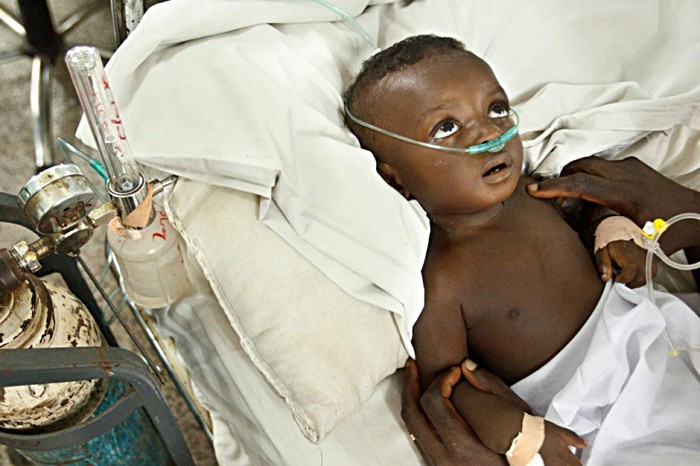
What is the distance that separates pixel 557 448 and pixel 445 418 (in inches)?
6.7

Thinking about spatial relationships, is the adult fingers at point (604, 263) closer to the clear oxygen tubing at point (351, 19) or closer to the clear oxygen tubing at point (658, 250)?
the clear oxygen tubing at point (658, 250)

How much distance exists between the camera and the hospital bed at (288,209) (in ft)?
3.60

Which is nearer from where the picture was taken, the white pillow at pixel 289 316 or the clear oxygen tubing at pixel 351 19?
the white pillow at pixel 289 316

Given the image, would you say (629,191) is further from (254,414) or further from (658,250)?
(254,414)

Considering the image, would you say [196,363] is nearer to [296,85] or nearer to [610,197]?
[296,85]

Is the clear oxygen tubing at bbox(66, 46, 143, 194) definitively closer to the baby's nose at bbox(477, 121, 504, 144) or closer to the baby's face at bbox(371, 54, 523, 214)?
the baby's face at bbox(371, 54, 523, 214)

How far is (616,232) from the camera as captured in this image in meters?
1.26

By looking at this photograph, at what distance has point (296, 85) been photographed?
3.84ft

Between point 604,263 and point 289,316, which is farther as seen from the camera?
point 604,263

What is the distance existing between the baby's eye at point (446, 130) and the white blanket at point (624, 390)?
15.1 inches

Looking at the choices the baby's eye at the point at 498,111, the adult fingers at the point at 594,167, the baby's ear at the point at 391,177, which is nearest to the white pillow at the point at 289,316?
the baby's ear at the point at 391,177

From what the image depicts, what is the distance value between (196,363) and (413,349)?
41 centimetres

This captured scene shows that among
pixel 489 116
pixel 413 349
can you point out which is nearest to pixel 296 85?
pixel 489 116

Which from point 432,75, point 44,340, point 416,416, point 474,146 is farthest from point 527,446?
point 44,340
